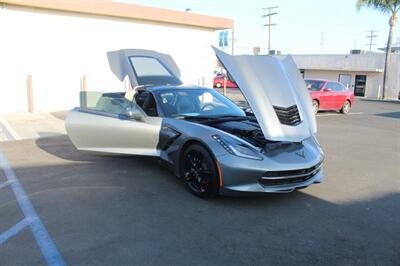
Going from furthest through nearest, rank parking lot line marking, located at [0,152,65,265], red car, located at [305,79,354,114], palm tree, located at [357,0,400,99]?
Answer: 1. palm tree, located at [357,0,400,99]
2. red car, located at [305,79,354,114]
3. parking lot line marking, located at [0,152,65,265]

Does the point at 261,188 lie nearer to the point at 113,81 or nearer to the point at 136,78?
the point at 136,78

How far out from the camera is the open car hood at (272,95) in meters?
4.47

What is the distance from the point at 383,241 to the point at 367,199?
50.3 inches

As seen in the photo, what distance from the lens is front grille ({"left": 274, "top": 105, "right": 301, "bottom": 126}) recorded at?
4582mm

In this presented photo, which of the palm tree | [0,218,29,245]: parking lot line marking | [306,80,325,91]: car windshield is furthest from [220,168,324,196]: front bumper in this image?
the palm tree

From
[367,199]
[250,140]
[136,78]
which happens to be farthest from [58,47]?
[367,199]

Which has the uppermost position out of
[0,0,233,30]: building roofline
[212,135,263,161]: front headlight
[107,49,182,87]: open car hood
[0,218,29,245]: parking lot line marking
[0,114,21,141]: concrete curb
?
[0,0,233,30]: building roofline

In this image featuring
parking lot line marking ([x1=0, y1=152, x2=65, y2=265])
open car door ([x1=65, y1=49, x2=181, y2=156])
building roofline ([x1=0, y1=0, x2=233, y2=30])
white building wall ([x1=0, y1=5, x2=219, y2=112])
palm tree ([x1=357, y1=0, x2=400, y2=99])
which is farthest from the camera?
palm tree ([x1=357, y1=0, x2=400, y2=99])

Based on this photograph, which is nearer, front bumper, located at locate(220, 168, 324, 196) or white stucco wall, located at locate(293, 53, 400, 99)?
front bumper, located at locate(220, 168, 324, 196)

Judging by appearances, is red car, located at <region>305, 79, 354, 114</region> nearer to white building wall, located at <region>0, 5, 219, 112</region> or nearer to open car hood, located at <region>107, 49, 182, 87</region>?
white building wall, located at <region>0, 5, 219, 112</region>

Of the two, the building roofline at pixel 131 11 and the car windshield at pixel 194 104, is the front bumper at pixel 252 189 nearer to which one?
the car windshield at pixel 194 104

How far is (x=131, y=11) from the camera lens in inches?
579

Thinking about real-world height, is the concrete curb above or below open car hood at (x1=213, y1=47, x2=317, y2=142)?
below

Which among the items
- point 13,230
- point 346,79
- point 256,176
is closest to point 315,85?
point 256,176
